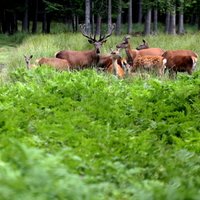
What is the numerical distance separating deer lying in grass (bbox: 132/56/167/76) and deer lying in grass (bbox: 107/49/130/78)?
248 millimetres

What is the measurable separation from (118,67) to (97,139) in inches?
281

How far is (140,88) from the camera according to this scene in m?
9.08

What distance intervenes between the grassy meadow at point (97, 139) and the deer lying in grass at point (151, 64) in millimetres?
1749

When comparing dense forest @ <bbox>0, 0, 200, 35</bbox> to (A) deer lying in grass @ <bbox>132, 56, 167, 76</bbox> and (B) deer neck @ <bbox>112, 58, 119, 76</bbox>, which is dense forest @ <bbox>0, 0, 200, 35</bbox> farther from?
(B) deer neck @ <bbox>112, 58, 119, 76</bbox>

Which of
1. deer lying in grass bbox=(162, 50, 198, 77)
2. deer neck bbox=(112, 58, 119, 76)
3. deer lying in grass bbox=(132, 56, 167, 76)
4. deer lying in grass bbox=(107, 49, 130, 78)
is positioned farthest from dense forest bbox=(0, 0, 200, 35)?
deer neck bbox=(112, 58, 119, 76)

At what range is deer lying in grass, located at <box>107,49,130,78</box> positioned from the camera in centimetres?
1233

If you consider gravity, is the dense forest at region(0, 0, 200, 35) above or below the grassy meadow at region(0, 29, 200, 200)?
above

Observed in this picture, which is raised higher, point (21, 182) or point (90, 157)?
point (21, 182)

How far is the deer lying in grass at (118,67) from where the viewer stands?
12.3 metres

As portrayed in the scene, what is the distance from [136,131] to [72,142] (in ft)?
3.84

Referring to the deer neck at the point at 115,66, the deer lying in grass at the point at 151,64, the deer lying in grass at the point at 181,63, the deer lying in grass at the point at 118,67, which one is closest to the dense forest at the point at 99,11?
the deer lying in grass at the point at 118,67

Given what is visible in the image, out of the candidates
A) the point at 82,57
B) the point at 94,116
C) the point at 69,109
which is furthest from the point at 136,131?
the point at 82,57

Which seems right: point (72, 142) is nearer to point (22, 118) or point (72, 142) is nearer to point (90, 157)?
point (90, 157)

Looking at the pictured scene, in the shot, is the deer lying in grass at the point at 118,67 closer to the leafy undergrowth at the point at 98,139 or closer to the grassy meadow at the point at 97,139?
the grassy meadow at the point at 97,139
